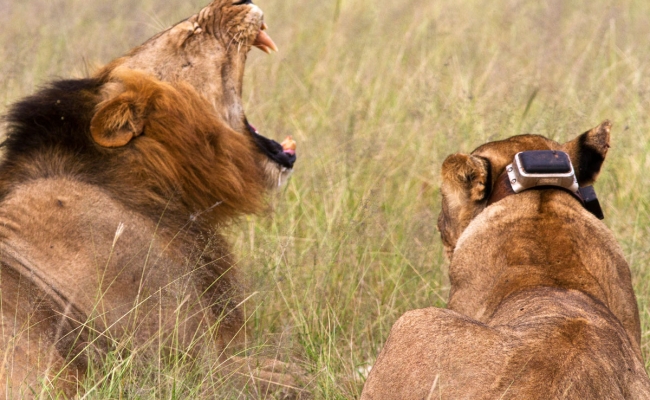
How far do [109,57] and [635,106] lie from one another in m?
3.96

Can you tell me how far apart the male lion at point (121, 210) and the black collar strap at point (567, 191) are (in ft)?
Result: 3.73

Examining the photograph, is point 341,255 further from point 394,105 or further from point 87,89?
point 394,105

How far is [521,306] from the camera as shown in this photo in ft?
10.1

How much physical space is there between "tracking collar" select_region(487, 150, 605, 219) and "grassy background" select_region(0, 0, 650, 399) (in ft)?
3.49

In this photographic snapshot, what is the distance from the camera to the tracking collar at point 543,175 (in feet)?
11.0

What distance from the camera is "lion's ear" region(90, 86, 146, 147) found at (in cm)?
377

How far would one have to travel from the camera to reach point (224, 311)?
397 cm

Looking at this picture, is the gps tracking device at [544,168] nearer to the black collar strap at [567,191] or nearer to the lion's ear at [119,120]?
the black collar strap at [567,191]

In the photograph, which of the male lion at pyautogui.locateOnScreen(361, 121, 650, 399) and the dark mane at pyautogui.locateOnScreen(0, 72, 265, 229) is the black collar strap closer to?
the male lion at pyautogui.locateOnScreen(361, 121, 650, 399)

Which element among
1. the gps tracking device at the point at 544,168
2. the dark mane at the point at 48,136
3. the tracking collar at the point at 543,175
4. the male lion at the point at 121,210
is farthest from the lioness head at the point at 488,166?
the dark mane at the point at 48,136

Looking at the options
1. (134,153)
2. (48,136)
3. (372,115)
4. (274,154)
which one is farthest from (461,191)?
(372,115)

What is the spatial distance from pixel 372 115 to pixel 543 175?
132 inches

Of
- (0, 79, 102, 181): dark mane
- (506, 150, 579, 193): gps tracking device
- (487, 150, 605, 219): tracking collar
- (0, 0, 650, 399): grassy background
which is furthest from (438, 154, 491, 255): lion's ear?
(0, 79, 102, 181): dark mane

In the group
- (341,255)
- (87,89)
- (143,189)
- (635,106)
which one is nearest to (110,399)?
(143,189)
